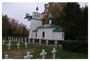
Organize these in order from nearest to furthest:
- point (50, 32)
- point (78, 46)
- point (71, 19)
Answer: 1. point (78, 46)
2. point (71, 19)
3. point (50, 32)

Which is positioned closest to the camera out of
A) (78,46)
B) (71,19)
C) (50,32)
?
(78,46)

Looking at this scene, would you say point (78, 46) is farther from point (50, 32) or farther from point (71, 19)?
point (50, 32)

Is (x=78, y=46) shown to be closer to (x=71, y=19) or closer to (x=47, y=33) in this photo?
(x=71, y=19)

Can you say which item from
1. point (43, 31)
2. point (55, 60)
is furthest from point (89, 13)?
point (43, 31)

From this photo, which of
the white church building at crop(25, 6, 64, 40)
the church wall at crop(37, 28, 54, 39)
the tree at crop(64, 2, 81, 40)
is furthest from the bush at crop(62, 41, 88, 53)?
the church wall at crop(37, 28, 54, 39)

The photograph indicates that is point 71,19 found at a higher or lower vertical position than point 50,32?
higher

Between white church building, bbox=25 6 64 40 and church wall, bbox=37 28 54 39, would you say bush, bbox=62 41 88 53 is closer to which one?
white church building, bbox=25 6 64 40

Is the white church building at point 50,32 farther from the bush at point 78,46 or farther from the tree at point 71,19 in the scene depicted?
the bush at point 78,46

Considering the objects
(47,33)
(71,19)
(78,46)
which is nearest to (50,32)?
(47,33)

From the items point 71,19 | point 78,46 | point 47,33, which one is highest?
point 71,19

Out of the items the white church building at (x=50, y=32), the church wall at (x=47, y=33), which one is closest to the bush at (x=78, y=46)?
the white church building at (x=50, y=32)

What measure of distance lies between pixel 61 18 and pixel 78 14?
1.72 metres

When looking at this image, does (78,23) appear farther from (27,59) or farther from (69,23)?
(27,59)

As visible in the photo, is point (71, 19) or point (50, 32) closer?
point (71, 19)
